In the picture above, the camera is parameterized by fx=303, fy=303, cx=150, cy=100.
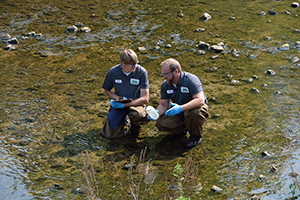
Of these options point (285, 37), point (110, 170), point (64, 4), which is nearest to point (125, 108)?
point (110, 170)

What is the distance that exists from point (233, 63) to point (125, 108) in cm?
320

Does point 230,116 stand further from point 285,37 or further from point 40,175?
point 285,37

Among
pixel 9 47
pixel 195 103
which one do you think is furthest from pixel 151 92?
pixel 9 47

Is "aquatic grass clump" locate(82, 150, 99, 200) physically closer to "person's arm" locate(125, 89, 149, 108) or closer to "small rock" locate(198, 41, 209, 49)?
"person's arm" locate(125, 89, 149, 108)

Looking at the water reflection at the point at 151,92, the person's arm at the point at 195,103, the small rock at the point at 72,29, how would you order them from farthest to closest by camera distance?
the small rock at the point at 72,29 < the person's arm at the point at 195,103 < the water reflection at the point at 151,92

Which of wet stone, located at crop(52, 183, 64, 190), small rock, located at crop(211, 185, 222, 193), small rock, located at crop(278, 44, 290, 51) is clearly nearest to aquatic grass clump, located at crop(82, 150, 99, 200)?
wet stone, located at crop(52, 183, 64, 190)

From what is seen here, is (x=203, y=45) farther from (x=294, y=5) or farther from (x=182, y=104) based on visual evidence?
(x=294, y=5)

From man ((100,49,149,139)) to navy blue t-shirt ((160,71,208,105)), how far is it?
0.33 metres

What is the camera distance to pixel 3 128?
486 centimetres

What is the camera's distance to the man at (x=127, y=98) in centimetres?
471

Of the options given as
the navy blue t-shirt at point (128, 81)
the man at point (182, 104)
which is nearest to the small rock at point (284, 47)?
the man at point (182, 104)

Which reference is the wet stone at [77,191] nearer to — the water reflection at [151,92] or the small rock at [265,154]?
the water reflection at [151,92]

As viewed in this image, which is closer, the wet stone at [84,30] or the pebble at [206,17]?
the wet stone at [84,30]

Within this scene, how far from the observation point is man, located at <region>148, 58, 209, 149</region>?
14.4 ft
